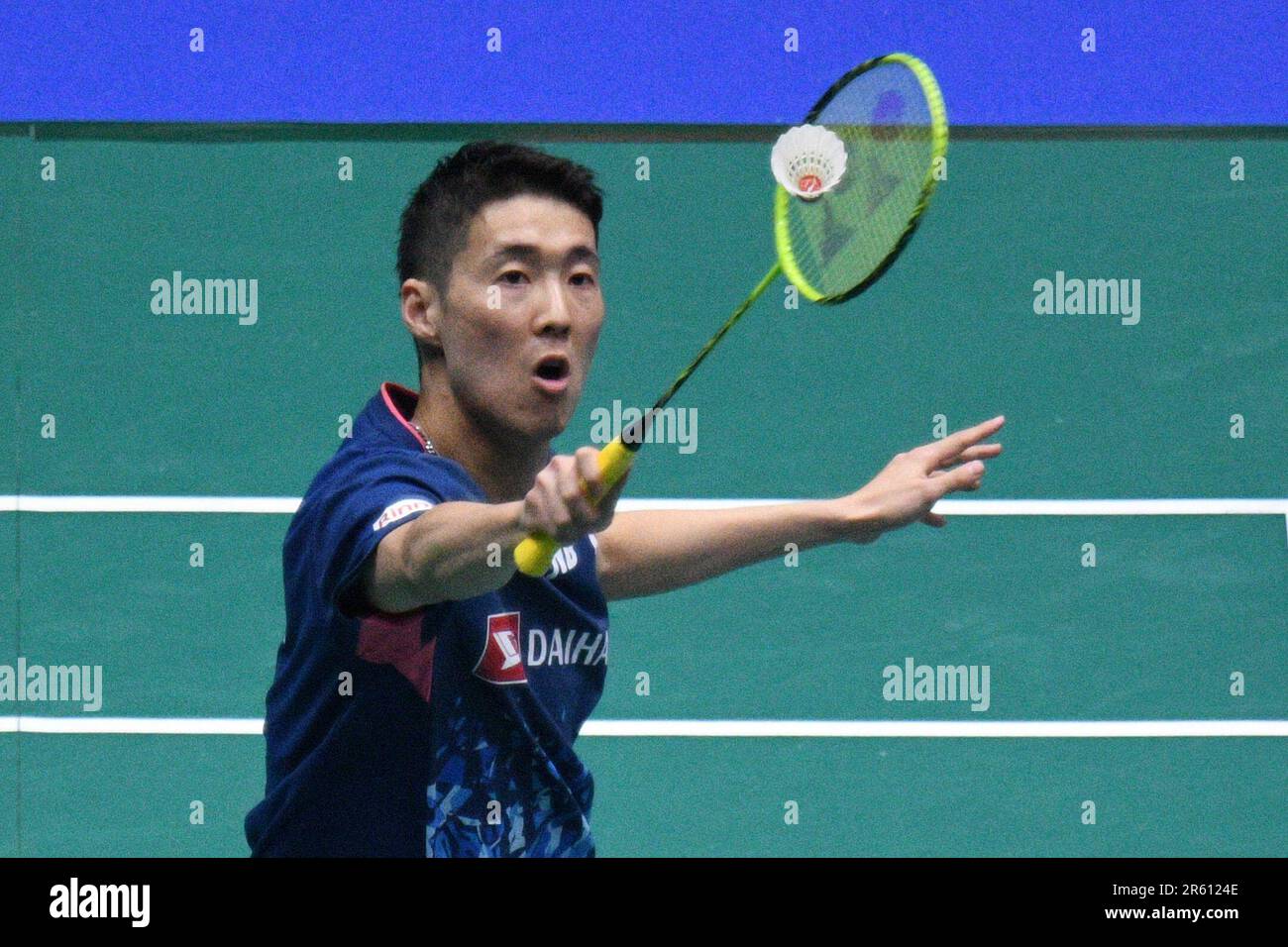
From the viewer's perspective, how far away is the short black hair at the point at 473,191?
4.11 m

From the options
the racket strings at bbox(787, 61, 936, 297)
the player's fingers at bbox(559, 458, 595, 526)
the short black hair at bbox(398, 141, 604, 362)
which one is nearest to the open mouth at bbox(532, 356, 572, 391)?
the short black hair at bbox(398, 141, 604, 362)

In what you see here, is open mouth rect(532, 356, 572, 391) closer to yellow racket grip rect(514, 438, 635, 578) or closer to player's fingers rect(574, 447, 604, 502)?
yellow racket grip rect(514, 438, 635, 578)

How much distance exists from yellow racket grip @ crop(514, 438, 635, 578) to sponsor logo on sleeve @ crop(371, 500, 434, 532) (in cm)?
25

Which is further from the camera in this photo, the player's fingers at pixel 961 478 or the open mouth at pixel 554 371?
the open mouth at pixel 554 371

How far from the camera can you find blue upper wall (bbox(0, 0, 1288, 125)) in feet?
19.8

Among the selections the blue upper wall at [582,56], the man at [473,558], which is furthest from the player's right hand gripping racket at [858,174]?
the blue upper wall at [582,56]

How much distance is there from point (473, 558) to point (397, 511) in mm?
239

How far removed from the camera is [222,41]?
605cm

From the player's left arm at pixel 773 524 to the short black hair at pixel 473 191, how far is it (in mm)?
622

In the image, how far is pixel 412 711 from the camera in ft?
12.2

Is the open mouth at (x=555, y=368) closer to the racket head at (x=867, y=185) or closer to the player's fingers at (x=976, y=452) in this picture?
the racket head at (x=867, y=185)

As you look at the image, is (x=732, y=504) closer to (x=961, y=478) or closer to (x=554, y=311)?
(x=554, y=311)

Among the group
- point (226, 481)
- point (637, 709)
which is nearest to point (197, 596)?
point (226, 481)

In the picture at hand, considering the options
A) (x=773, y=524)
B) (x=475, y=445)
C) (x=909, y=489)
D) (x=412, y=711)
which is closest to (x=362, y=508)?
(x=412, y=711)
